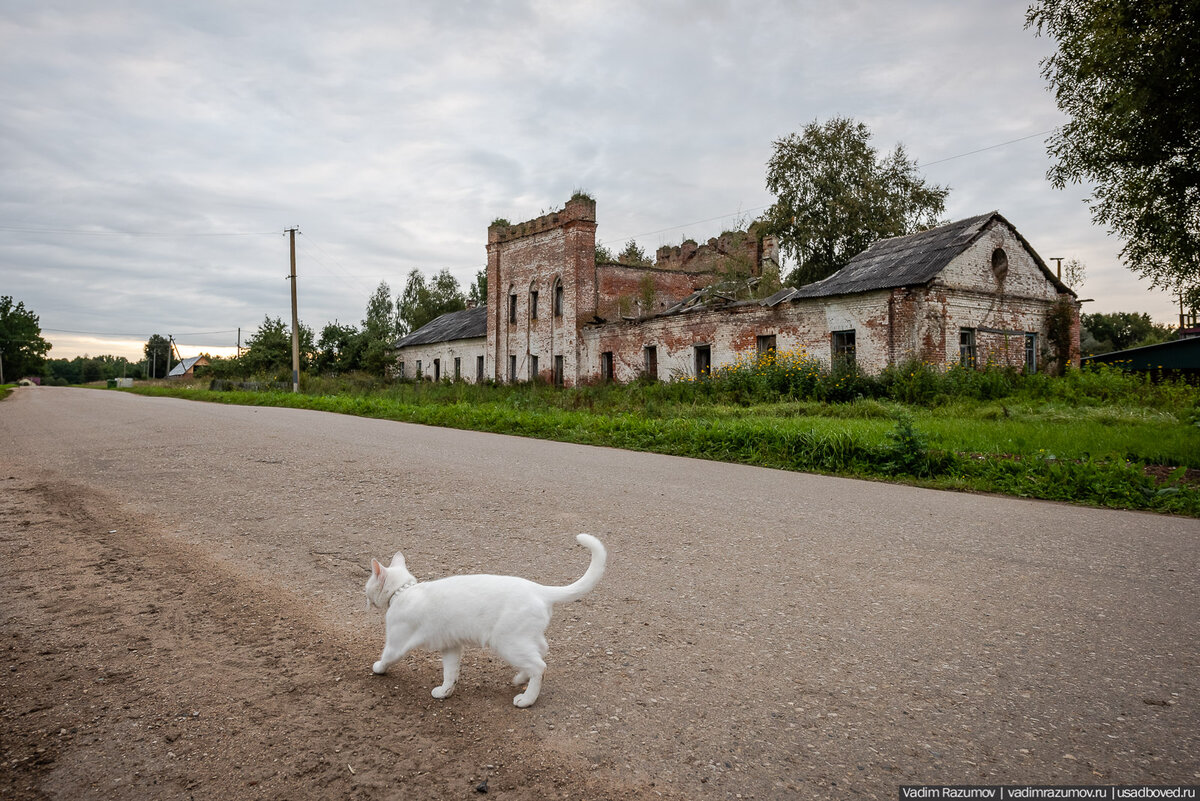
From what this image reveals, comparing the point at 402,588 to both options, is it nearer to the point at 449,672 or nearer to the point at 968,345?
the point at 449,672

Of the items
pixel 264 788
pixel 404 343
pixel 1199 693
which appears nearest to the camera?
pixel 264 788

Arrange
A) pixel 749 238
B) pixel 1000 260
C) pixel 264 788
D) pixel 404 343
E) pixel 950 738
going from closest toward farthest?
pixel 264 788
pixel 950 738
pixel 1000 260
pixel 749 238
pixel 404 343

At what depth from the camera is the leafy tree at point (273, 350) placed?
40688mm

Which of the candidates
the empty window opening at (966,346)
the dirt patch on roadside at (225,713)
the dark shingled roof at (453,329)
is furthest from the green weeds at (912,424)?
the dark shingled roof at (453,329)

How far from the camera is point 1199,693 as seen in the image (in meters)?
2.87

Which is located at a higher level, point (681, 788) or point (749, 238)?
point (749, 238)

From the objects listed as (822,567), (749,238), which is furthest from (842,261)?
(822,567)

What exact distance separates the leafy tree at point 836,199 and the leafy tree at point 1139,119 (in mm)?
23249

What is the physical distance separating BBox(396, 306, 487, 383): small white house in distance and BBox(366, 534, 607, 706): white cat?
117 feet

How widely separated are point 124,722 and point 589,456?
8.05 m

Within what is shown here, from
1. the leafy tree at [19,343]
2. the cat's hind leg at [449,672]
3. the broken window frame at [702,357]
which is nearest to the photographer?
the cat's hind leg at [449,672]

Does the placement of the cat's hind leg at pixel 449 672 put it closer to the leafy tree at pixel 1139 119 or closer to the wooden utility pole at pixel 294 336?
the leafy tree at pixel 1139 119

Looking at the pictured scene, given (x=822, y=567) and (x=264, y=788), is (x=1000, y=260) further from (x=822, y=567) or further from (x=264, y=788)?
(x=264, y=788)

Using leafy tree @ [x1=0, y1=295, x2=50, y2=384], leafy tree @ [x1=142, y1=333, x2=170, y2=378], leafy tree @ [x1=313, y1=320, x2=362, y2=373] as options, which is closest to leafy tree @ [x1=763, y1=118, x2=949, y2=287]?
leafy tree @ [x1=313, y1=320, x2=362, y2=373]
